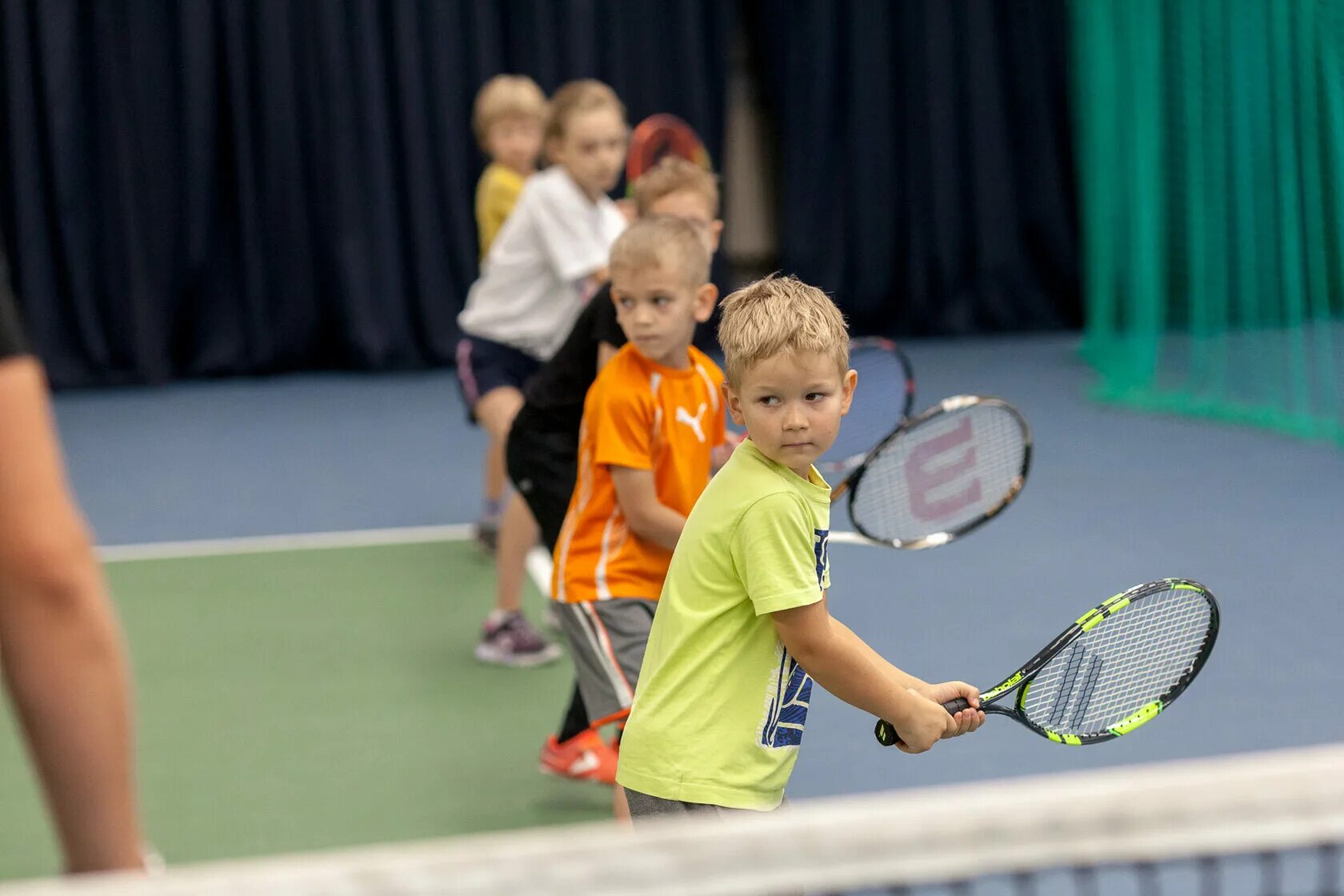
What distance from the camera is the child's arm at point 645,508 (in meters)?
2.23

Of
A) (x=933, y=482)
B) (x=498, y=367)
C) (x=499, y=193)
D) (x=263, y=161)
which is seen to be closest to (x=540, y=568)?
(x=498, y=367)

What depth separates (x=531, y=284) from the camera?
3.59 metres

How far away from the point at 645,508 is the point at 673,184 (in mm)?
705

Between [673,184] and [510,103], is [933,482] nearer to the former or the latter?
[673,184]

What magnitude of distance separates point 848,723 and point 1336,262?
3.93 metres

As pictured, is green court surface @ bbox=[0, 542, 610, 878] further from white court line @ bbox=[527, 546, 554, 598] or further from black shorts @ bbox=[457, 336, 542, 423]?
black shorts @ bbox=[457, 336, 542, 423]

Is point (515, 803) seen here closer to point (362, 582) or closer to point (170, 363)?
point (362, 582)

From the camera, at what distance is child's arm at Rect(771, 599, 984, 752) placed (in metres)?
1.66

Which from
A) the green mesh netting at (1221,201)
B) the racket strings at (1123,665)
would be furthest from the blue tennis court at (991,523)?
the racket strings at (1123,665)

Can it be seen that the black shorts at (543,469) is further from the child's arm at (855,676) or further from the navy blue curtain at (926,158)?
the navy blue curtain at (926,158)

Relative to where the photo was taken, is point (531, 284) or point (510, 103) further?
point (510, 103)

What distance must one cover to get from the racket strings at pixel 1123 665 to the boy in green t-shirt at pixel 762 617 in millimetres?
217

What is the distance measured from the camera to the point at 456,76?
7.34 metres

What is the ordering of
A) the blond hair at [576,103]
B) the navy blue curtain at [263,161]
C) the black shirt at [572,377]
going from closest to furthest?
the black shirt at [572,377], the blond hair at [576,103], the navy blue curtain at [263,161]
